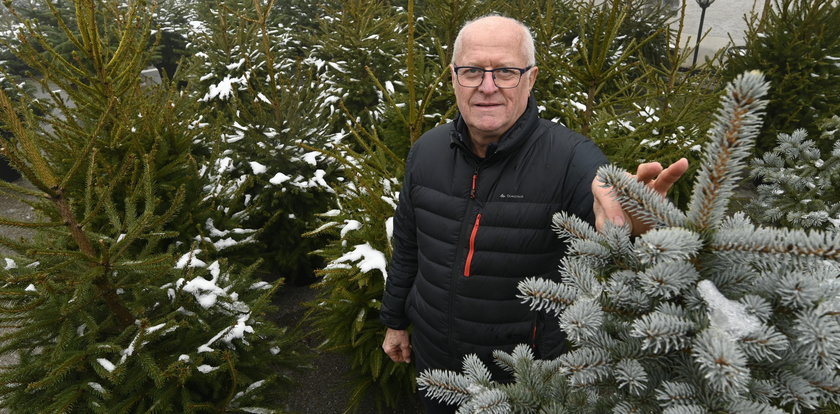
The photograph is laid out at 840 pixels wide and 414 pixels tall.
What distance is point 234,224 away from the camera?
3574 millimetres

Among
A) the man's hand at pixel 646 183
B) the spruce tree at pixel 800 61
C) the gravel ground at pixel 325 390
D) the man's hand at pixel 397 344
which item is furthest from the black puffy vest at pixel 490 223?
the spruce tree at pixel 800 61

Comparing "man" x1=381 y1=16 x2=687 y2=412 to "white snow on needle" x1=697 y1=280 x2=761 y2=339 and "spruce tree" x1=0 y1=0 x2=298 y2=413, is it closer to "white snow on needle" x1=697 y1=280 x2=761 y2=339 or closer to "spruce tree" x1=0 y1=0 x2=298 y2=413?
"white snow on needle" x1=697 y1=280 x2=761 y2=339

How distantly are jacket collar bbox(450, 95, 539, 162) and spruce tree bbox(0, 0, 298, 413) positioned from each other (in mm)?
1483

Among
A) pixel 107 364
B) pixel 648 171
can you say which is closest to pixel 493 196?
pixel 648 171

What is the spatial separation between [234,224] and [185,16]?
12.4 metres

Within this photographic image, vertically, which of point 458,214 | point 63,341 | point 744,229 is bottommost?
point 63,341

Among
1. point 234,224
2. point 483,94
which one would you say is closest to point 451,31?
point 234,224

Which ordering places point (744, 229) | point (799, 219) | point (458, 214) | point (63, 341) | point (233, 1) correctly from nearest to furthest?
1. point (744, 229)
2. point (458, 214)
3. point (63, 341)
4. point (799, 219)
5. point (233, 1)

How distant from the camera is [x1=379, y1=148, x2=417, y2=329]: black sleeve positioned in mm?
2213

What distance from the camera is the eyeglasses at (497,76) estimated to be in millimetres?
1718

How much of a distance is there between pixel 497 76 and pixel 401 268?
1126mm

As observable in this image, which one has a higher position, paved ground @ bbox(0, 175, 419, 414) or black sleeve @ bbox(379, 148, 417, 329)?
black sleeve @ bbox(379, 148, 417, 329)

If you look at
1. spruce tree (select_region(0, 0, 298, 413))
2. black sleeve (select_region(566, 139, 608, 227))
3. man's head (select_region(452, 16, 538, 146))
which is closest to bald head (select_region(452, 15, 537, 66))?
man's head (select_region(452, 16, 538, 146))

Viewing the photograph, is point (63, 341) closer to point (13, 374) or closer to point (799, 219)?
point (13, 374)
